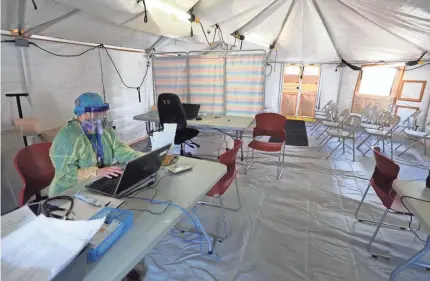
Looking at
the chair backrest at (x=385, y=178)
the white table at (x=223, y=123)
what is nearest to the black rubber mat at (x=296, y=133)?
the white table at (x=223, y=123)

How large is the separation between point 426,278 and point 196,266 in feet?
5.71

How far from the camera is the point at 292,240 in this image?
2131 millimetres

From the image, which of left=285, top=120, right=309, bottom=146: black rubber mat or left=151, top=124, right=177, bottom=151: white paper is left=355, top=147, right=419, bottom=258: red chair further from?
left=285, top=120, right=309, bottom=146: black rubber mat

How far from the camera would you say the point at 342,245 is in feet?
6.81

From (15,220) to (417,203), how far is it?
204cm

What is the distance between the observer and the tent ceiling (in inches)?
98.7

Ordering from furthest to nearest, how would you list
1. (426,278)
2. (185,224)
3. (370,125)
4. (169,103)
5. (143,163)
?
1. (370,125)
2. (169,103)
3. (185,224)
4. (426,278)
5. (143,163)

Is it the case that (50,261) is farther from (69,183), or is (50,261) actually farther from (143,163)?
(69,183)

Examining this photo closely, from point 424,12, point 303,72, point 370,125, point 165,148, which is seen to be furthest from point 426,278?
point 303,72

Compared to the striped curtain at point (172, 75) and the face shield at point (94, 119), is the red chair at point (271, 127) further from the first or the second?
the face shield at point (94, 119)

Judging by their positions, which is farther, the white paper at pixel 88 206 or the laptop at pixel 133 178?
the laptop at pixel 133 178

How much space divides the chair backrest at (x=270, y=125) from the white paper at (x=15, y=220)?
3.08 meters

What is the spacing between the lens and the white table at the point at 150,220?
0.87 metres

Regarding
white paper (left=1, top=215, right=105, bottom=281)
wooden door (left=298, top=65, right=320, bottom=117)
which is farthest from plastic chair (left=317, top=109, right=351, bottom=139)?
white paper (left=1, top=215, right=105, bottom=281)
